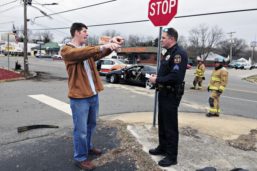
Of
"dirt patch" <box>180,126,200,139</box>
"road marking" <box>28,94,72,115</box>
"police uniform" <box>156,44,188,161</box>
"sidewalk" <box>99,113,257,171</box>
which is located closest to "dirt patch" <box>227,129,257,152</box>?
"sidewalk" <box>99,113,257,171</box>

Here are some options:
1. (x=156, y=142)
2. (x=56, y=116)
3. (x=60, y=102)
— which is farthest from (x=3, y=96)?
(x=156, y=142)

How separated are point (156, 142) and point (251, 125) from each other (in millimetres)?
3289

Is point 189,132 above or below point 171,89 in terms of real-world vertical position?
below

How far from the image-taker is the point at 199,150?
15.9 feet

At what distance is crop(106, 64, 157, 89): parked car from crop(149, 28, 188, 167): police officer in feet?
36.0

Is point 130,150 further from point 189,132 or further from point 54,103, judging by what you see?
point 54,103

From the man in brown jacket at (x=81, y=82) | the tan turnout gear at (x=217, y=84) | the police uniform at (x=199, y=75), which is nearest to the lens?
the man in brown jacket at (x=81, y=82)

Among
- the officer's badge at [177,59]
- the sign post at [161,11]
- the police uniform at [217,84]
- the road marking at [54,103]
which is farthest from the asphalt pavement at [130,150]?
the road marking at [54,103]

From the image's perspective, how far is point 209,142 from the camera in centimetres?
531

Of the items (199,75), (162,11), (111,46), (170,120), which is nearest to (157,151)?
(170,120)

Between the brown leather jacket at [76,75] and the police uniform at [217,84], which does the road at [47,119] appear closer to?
the police uniform at [217,84]

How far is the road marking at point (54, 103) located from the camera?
29.1ft

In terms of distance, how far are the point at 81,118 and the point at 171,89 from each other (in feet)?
4.24

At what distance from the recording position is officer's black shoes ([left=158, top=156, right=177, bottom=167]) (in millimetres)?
4137
